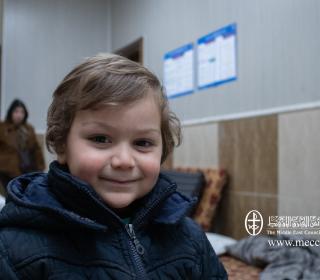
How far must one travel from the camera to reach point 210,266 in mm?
Answer: 884

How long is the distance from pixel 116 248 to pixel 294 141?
166 centimetres

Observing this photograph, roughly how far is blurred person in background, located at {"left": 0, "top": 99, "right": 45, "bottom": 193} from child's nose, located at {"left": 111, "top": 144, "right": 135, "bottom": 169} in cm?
353

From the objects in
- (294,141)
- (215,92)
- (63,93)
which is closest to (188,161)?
(215,92)

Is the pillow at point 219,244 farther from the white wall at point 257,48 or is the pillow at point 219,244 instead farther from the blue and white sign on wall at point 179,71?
the blue and white sign on wall at point 179,71

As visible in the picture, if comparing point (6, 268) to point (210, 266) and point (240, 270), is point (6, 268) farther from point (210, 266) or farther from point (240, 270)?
point (240, 270)

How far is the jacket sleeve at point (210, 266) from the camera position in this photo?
0.86 meters

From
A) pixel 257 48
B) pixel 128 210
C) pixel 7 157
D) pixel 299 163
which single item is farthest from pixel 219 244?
pixel 7 157

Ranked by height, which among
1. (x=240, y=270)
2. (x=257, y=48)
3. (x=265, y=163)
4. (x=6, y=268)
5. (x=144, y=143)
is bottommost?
(x=240, y=270)

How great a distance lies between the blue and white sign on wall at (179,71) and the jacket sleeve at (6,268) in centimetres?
266

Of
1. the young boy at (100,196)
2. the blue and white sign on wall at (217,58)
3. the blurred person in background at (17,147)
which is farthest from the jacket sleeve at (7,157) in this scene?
the young boy at (100,196)

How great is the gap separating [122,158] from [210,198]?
6.48 ft

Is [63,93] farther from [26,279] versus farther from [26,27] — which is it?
[26,27]


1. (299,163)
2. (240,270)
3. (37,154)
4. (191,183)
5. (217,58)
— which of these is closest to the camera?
(240,270)

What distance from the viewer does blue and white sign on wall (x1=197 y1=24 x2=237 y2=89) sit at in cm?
275
